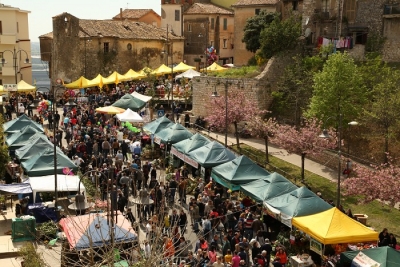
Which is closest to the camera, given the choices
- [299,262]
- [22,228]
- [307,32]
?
[299,262]

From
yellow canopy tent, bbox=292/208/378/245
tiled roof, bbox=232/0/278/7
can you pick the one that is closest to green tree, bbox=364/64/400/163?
yellow canopy tent, bbox=292/208/378/245

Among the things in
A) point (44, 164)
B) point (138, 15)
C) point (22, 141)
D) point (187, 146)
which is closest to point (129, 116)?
point (187, 146)

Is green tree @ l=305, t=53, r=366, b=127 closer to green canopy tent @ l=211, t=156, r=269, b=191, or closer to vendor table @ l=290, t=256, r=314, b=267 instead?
green canopy tent @ l=211, t=156, r=269, b=191

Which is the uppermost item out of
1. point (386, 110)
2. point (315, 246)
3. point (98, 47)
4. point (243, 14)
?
point (243, 14)

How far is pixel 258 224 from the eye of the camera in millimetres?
18250

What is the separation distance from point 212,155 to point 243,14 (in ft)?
99.9

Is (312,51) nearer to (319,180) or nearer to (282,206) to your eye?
(319,180)

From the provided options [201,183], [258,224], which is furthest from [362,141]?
[258,224]

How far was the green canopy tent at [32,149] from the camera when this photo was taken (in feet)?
75.2

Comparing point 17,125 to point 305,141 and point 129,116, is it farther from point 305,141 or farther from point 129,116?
point 305,141

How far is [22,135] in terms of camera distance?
26406 mm

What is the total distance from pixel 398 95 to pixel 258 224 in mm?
12848

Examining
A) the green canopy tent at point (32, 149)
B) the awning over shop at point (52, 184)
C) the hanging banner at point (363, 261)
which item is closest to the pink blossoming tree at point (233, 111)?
the green canopy tent at point (32, 149)

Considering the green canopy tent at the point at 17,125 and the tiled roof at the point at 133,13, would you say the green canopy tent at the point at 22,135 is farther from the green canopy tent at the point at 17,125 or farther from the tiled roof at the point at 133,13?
the tiled roof at the point at 133,13
